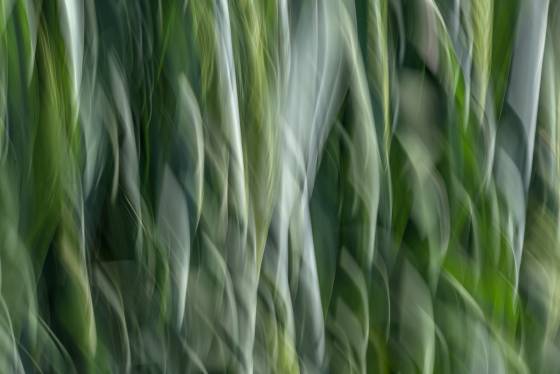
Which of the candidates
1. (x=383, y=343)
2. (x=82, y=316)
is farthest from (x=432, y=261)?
(x=82, y=316)

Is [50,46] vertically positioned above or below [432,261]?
above

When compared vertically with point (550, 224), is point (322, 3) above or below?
above

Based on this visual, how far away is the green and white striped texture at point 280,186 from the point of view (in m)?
0.34

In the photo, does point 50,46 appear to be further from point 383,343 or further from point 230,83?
point 383,343

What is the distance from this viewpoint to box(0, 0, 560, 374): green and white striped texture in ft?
1.12

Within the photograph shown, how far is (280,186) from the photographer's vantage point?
1.19ft

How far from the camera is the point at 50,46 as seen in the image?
0.33 metres

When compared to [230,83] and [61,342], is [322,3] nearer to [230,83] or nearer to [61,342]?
[230,83]

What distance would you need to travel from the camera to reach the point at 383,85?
365 mm

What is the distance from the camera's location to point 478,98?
377 mm

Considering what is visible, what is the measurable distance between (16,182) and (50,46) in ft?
0.17

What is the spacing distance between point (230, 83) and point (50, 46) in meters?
0.07

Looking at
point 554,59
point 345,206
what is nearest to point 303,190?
point 345,206

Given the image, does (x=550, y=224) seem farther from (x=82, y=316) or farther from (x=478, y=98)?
(x=82, y=316)
